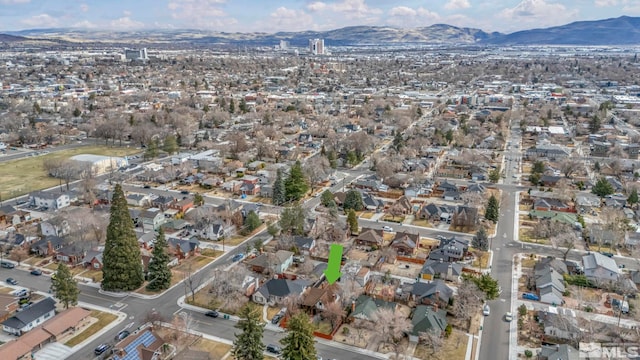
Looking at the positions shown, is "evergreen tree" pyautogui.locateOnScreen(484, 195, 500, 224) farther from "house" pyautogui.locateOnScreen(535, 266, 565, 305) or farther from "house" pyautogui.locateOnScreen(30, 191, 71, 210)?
"house" pyautogui.locateOnScreen(30, 191, 71, 210)

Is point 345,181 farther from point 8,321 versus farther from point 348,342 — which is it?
point 8,321

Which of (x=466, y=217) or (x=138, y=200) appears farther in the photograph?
(x=138, y=200)

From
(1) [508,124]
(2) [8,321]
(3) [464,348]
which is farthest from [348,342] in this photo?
(1) [508,124]

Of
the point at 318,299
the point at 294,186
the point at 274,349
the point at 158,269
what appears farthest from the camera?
the point at 294,186

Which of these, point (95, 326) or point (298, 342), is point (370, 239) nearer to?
point (298, 342)

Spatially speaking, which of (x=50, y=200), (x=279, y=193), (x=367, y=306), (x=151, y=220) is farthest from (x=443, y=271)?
(x=50, y=200)

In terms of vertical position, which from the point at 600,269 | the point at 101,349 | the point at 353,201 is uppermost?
the point at 353,201

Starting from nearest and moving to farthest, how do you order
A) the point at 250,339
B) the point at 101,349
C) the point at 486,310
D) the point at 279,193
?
the point at 250,339 → the point at 101,349 → the point at 486,310 → the point at 279,193
